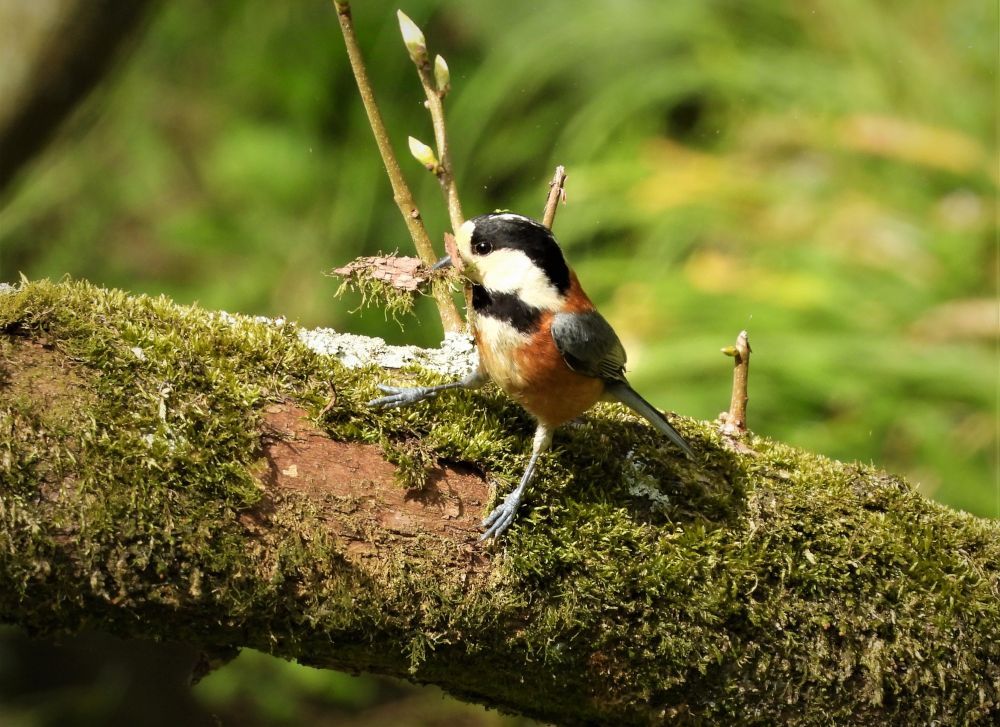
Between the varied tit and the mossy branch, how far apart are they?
0.08 meters

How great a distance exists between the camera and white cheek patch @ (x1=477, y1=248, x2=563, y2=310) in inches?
84.3

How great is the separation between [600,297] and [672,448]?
2835 mm

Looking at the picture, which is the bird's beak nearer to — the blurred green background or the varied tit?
the varied tit

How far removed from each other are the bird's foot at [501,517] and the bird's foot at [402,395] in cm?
28

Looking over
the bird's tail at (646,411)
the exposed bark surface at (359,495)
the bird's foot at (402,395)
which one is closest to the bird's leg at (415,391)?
the bird's foot at (402,395)

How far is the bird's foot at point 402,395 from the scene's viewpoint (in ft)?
6.09

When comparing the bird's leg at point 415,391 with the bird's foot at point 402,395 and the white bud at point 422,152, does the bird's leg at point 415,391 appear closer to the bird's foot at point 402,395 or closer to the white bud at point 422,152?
the bird's foot at point 402,395

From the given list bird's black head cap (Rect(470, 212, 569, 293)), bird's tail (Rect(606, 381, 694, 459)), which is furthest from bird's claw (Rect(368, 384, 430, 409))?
bird's tail (Rect(606, 381, 694, 459))

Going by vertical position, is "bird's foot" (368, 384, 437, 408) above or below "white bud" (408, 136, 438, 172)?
below

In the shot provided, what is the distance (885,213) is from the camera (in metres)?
5.21

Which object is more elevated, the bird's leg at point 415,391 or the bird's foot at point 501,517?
the bird's leg at point 415,391

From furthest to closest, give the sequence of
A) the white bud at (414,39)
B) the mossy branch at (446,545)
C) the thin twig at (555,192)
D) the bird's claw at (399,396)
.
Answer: the thin twig at (555,192) → the white bud at (414,39) → the bird's claw at (399,396) → the mossy branch at (446,545)

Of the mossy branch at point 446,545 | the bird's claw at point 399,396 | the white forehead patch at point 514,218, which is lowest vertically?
the mossy branch at point 446,545

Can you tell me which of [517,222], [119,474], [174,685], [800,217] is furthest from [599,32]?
[119,474]
